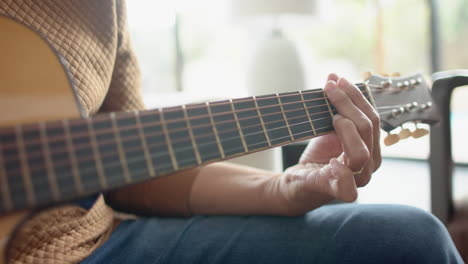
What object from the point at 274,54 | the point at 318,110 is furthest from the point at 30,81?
the point at 274,54

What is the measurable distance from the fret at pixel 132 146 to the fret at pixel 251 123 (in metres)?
0.16

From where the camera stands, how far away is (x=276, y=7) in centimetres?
188

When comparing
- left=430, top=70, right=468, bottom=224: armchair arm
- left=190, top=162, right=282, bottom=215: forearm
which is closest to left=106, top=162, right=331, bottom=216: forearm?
left=190, top=162, right=282, bottom=215: forearm

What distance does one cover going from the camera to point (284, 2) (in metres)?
1.87

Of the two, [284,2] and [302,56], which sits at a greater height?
[284,2]

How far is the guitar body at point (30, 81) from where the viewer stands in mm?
455

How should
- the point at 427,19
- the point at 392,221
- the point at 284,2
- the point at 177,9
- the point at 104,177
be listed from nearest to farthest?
the point at 104,177 < the point at 392,221 < the point at 284,2 < the point at 427,19 < the point at 177,9

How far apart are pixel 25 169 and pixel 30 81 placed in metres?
0.14

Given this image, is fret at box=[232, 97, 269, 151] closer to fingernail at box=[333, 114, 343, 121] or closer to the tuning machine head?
fingernail at box=[333, 114, 343, 121]

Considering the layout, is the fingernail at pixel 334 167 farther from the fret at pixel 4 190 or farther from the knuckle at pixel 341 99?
the fret at pixel 4 190

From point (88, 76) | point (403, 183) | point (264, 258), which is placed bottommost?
point (403, 183)

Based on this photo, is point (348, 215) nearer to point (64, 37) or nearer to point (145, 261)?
point (145, 261)

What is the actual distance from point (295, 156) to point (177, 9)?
353 cm

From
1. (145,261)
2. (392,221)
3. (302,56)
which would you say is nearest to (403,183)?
(302,56)
